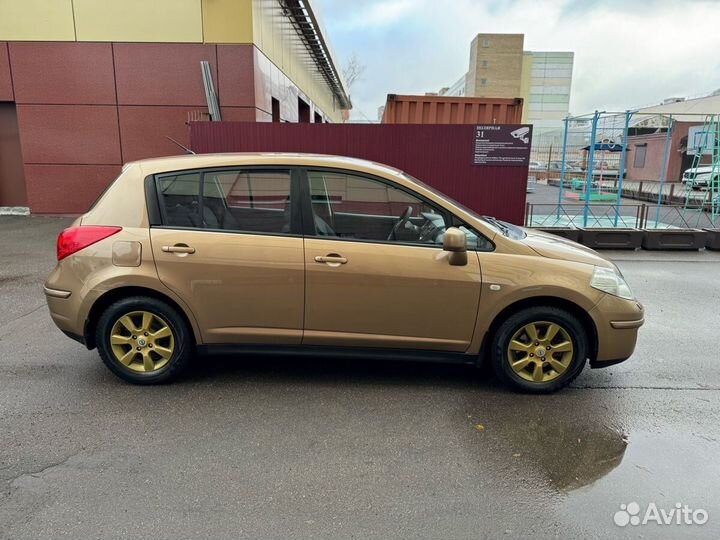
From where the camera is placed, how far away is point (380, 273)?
3.68 meters

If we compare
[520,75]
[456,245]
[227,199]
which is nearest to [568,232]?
[456,245]

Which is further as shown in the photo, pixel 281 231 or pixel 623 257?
pixel 623 257

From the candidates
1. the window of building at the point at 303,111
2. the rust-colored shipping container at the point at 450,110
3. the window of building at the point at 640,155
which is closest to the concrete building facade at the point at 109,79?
the rust-colored shipping container at the point at 450,110

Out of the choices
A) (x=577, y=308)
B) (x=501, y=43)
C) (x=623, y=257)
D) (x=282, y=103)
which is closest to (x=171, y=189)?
(x=577, y=308)

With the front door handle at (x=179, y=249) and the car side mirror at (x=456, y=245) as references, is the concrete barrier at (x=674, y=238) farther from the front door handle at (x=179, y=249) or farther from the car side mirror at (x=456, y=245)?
the front door handle at (x=179, y=249)

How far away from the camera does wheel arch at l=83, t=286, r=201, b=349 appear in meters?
3.83

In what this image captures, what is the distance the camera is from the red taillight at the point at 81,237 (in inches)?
149

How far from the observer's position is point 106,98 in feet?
40.0

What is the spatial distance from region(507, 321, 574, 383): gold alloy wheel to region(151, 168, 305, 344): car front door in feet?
5.40

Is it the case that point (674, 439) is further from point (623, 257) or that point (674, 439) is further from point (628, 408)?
point (623, 257)

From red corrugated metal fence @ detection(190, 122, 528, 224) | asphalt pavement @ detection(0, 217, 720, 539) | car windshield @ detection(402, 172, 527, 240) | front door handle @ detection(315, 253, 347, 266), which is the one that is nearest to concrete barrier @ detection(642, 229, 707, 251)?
red corrugated metal fence @ detection(190, 122, 528, 224)

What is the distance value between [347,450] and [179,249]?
1861 millimetres

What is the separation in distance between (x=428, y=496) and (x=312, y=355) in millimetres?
1498

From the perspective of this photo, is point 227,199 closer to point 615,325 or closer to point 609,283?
point 609,283
